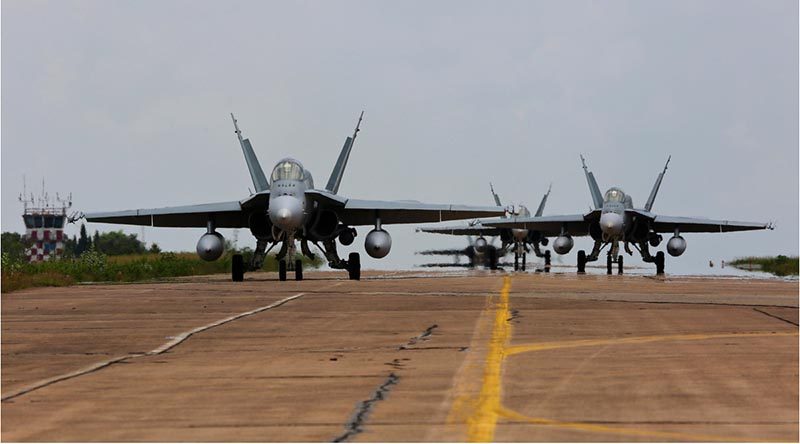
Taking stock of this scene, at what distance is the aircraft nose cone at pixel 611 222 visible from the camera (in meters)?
48.5

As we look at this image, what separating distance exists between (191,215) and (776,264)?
42883 millimetres

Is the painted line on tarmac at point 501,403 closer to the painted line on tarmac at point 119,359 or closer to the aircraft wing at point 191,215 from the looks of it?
the painted line on tarmac at point 119,359

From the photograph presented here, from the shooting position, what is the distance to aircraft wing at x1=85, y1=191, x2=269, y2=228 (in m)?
38.4

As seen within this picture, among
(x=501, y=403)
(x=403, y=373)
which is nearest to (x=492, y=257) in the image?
(x=403, y=373)

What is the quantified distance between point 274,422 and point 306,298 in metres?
15.9

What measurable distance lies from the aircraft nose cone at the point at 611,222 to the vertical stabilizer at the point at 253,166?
14.5 m

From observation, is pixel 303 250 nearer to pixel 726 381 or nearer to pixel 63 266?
pixel 63 266

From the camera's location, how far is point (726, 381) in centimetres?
988

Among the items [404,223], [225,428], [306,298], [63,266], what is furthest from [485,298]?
[63,266]

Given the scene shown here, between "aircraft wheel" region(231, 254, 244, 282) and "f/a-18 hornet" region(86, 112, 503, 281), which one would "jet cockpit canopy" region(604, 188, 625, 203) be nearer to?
"f/a-18 hornet" region(86, 112, 503, 281)

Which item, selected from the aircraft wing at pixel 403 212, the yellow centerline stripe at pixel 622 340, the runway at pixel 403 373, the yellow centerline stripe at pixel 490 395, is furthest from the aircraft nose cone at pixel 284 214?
the yellow centerline stripe at pixel 622 340

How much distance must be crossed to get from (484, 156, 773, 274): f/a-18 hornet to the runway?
2873 cm

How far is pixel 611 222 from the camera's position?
159 ft

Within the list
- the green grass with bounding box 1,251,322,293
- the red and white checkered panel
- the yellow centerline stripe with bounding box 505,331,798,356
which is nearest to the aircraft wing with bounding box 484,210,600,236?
the green grass with bounding box 1,251,322,293
